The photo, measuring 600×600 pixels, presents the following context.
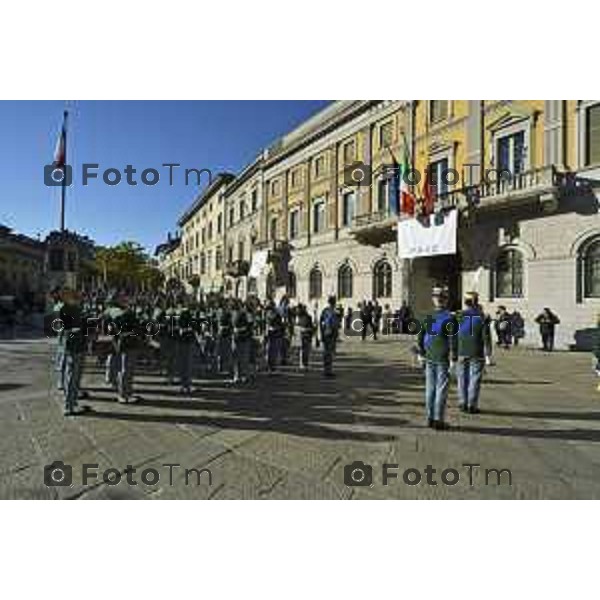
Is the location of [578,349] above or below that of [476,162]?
below

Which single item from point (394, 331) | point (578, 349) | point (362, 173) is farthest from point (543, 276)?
point (362, 173)

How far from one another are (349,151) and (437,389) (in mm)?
25419

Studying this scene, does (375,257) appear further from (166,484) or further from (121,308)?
(166,484)

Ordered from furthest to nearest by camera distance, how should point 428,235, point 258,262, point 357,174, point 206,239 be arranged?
1. point 206,239
2. point 258,262
3. point 357,174
4. point 428,235

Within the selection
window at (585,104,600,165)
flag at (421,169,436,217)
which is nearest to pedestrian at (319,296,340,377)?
flag at (421,169,436,217)

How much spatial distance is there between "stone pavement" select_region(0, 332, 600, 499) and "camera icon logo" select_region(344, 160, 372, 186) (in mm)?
20110

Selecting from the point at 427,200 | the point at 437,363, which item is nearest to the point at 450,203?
the point at 427,200

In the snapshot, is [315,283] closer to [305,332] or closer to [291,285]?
[291,285]

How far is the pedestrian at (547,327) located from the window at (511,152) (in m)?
5.82

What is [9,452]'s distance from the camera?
5.28 metres

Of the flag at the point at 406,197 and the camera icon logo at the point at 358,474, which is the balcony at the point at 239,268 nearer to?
the flag at the point at 406,197

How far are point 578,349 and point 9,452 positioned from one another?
1795 centimetres

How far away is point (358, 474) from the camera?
4.87 m

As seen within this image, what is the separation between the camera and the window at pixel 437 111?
23831 mm
